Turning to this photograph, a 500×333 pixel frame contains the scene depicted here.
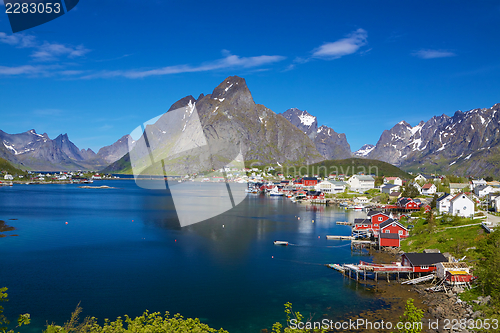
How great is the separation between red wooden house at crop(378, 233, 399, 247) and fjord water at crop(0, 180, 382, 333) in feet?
16.6

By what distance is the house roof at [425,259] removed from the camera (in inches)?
1419

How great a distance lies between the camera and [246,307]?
29.5 m

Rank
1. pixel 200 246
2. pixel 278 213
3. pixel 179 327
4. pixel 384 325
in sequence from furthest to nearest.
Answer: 1. pixel 278 213
2. pixel 200 246
3. pixel 384 325
4. pixel 179 327

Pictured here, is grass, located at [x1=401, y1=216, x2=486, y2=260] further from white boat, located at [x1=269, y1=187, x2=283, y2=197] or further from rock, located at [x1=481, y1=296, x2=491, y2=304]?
white boat, located at [x1=269, y1=187, x2=283, y2=197]

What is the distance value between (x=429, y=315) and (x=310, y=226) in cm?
4137

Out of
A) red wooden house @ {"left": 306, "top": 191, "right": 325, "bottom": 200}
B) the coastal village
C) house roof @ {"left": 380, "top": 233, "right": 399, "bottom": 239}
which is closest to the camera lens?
the coastal village

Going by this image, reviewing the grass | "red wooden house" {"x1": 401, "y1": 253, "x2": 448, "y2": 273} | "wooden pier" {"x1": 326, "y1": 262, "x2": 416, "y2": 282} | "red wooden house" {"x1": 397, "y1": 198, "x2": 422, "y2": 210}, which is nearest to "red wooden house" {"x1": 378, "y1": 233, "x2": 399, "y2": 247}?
the grass

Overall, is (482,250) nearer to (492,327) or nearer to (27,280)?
(492,327)

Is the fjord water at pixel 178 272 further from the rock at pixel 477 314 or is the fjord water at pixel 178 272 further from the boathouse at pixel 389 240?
the rock at pixel 477 314

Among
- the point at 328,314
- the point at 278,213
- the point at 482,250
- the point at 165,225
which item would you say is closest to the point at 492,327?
the point at 328,314

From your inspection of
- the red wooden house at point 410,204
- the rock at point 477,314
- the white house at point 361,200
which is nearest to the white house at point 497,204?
the red wooden house at point 410,204

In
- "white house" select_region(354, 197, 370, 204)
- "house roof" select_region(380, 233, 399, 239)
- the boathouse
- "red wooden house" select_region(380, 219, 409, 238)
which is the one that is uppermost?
"white house" select_region(354, 197, 370, 204)

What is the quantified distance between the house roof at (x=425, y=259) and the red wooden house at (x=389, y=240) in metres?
12.8

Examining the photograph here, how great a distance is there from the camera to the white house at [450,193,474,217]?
58.1 meters
